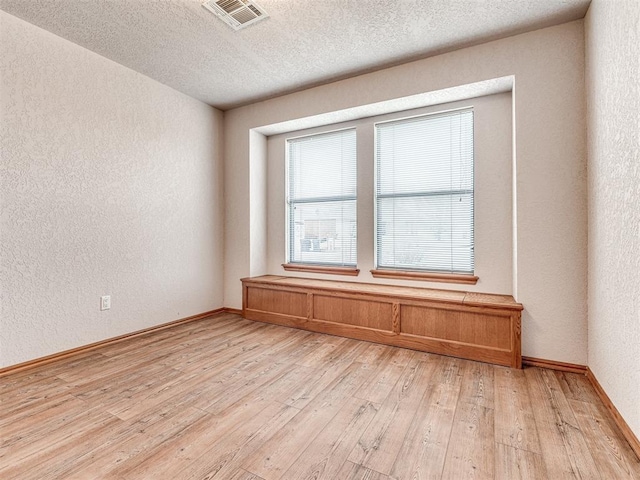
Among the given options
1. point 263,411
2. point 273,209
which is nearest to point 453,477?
point 263,411

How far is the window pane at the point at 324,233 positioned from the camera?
3.86 m

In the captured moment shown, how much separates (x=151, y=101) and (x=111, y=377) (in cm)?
274

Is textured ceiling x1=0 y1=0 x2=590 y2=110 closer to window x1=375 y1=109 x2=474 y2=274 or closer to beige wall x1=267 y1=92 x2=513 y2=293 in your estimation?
beige wall x1=267 y1=92 x2=513 y2=293

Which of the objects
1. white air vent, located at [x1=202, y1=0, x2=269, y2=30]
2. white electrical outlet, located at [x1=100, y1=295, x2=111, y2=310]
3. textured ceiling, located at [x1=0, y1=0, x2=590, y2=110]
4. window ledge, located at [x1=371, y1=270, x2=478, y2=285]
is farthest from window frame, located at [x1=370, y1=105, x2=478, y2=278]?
white electrical outlet, located at [x1=100, y1=295, x2=111, y2=310]

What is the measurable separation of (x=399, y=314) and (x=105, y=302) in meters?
2.80

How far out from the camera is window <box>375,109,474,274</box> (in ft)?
10.5

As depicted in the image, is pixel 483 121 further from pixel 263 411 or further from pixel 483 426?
pixel 263 411

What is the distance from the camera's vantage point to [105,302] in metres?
3.03

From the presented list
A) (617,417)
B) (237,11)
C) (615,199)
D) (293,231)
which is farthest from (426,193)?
(237,11)

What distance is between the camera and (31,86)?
8.32 feet

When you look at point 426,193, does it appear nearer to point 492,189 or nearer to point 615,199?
point 492,189

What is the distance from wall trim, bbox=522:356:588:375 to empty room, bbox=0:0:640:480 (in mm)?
17

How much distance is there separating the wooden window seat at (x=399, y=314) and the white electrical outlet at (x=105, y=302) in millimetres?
1490

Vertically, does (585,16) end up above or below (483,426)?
above
